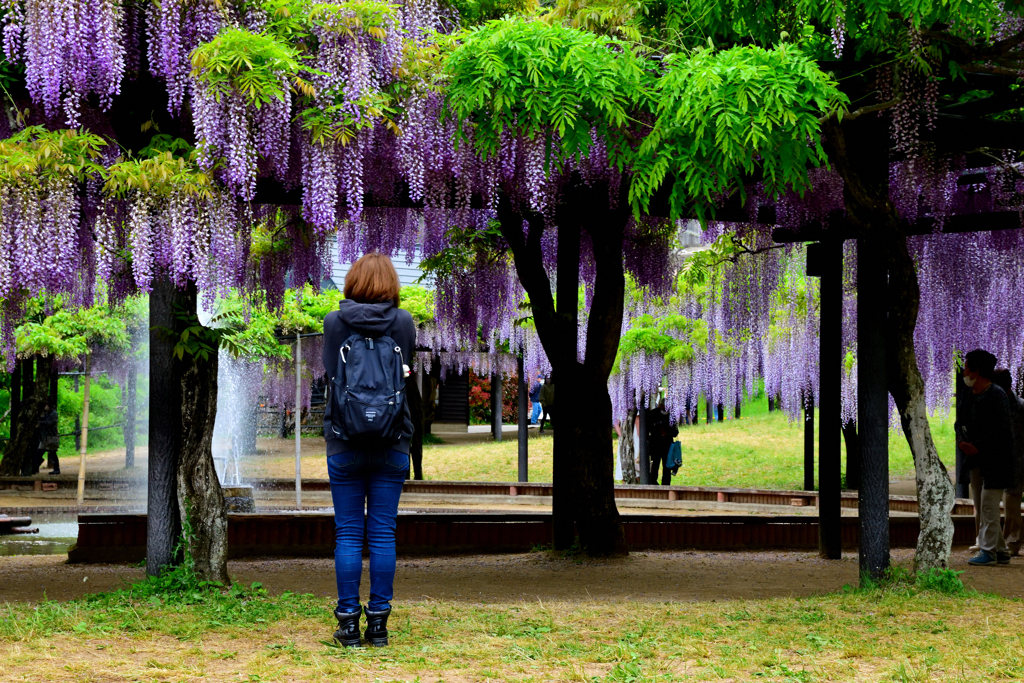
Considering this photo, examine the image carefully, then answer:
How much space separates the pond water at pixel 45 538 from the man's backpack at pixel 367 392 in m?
7.44

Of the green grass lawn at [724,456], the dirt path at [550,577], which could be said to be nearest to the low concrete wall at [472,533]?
the dirt path at [550,577]

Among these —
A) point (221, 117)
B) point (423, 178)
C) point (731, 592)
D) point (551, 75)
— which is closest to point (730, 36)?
point (551, 75)

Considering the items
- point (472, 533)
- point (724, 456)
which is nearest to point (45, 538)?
point (472, 533)

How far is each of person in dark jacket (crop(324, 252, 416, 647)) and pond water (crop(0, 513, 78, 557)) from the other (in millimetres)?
7182

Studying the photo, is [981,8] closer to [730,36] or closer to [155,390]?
[730,36]

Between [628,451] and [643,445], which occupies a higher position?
[643,445]

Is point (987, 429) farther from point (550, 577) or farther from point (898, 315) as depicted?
point (550, 577)

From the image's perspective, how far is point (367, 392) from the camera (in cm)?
450

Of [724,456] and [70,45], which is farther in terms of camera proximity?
[724,456]

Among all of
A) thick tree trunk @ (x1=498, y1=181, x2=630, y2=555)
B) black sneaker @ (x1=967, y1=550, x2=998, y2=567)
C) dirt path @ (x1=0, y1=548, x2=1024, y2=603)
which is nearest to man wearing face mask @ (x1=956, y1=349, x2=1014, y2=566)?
black sneaker @ (x1=967, y1=550, x2=998, y2=567)

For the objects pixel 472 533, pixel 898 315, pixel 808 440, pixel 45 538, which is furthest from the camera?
pixel 808 440

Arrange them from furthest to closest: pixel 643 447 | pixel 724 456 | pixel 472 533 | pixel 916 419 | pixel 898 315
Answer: pixel 724 456
pixel 643 447
pixel 472 533
pixel 898 315
pixel 916 419

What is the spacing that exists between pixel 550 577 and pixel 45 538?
680 centimetres

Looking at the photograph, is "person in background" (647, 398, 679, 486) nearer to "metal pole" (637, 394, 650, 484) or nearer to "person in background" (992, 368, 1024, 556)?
"metal pole" (637, 394, 650, 484)
